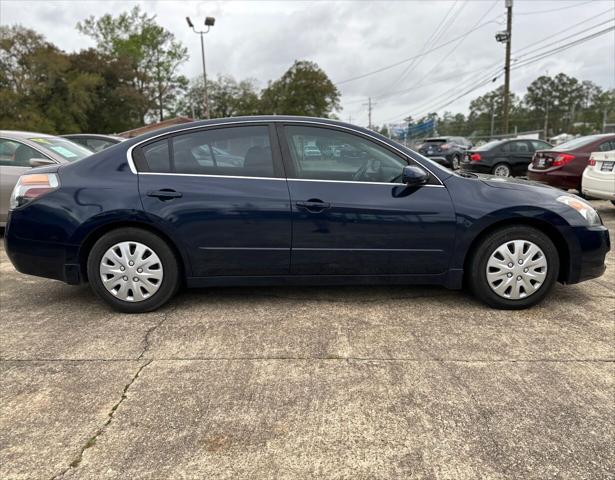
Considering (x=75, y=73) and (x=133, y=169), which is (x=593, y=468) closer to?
(x=133, y=169)

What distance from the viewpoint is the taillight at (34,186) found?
3562 mm

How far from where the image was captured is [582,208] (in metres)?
3.64

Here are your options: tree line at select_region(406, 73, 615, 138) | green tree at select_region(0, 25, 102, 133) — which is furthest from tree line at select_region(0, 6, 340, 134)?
tree line at select_region(406, 73, 615, 138)

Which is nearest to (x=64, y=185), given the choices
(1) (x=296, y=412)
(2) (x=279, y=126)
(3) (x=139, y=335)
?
(3) (x=139, y=335)

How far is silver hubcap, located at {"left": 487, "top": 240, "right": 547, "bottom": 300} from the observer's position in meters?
3.53

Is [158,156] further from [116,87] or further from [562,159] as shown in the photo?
[116,87]

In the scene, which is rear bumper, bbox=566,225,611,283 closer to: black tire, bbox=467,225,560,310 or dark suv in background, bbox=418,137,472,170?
black tire, bbox=467,225,560,310

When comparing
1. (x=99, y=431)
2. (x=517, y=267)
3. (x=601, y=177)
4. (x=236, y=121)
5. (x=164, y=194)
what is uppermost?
(x=236, y=121)

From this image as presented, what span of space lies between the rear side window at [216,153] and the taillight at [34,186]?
2.42 feet

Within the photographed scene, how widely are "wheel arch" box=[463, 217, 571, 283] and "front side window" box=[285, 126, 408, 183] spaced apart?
0.80 m

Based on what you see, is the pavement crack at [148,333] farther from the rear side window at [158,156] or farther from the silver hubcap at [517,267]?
the silver hubcap at [517,267]

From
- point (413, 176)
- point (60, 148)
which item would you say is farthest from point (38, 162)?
point (413, 176)

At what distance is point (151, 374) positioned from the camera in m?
2.75

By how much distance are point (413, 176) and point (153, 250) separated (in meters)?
2.03
